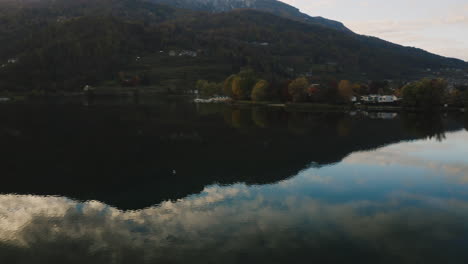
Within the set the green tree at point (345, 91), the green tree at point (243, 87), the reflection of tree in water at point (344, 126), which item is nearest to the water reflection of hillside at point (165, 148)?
the reflection of tree in water at point (344, 126)

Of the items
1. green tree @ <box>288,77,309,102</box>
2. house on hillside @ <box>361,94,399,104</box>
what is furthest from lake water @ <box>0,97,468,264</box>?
house on hillside @ <box>361,94,399,104</box>

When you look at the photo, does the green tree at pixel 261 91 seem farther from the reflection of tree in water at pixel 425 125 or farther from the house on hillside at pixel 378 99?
the reflection of tree in water at pixel 425 125

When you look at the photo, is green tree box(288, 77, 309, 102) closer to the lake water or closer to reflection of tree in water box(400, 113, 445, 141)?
reflection of tree in water box(400, 113, 445, 141)

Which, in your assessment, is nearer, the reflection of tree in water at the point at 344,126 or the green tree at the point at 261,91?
the reflection of tree in water at the point at 344,126

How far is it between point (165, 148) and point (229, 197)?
2610 centimetres

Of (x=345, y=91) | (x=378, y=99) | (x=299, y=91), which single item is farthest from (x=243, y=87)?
(x=378, y=99)

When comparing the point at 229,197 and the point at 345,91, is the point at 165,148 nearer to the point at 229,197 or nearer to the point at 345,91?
the point at 229,197

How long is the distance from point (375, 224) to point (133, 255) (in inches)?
863

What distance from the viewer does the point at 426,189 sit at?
43312 millimetres

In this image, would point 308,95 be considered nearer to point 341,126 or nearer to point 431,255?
point 341,126

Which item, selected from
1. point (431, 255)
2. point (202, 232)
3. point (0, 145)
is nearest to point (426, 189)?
point (431, 255)

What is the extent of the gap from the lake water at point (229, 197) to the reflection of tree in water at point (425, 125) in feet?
22.9

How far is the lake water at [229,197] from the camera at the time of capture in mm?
27000

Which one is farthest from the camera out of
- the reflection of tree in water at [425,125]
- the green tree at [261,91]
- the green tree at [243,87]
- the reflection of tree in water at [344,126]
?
the green tree at [243,87]
